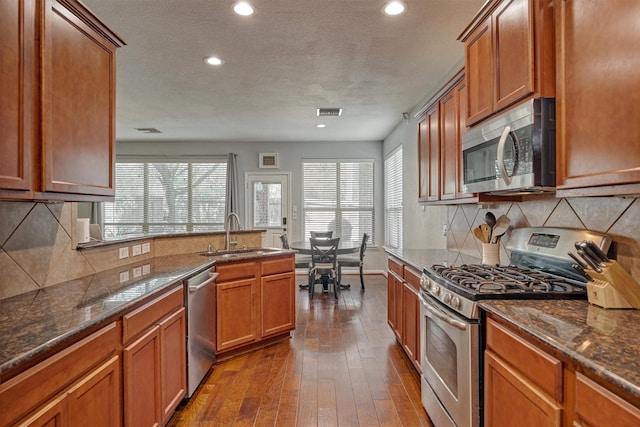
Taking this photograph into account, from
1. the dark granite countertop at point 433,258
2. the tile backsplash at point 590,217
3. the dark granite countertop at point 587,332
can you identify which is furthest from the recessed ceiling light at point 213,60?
the dark granite countertop at point 587,332

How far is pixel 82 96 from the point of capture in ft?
5.61

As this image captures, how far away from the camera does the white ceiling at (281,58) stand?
8.29 feet

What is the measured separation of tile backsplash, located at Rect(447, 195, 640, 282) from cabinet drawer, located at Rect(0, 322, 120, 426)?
2.19 m

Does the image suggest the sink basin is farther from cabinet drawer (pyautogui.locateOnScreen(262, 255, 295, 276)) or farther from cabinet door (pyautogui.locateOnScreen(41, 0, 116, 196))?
cabinet door (pyautogui.locateOnScreen(41, 0, 116, 196))

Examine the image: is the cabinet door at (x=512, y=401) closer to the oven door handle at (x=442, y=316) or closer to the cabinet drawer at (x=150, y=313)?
the oven door handle at (x=442, y=316)

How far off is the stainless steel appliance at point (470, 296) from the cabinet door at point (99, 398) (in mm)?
1545

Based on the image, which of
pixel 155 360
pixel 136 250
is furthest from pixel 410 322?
pixel 136 250

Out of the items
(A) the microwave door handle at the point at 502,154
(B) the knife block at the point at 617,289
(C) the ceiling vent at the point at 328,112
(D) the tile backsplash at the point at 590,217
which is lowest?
(B) the knife block at the point at 617,289

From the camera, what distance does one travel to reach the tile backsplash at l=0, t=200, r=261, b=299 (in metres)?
1.69

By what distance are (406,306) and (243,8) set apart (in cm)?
251

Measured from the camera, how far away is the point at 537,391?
3.93 feet

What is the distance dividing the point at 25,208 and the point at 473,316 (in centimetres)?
222

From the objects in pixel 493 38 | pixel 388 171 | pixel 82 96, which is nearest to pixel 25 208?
pixel 82 96

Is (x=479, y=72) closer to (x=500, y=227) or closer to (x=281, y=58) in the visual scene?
(x=500, y=227)
